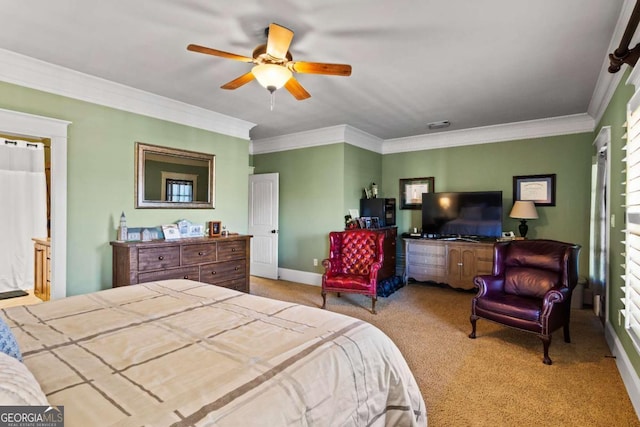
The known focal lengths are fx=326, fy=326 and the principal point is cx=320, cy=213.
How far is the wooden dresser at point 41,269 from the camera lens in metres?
4.12

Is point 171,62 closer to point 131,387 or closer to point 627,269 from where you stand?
point 131,387

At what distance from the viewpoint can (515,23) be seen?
2.28 m

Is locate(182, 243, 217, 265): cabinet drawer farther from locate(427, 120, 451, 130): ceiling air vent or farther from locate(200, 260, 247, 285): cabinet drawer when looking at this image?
locate(427, 120, 451, 130): ceiling air vent

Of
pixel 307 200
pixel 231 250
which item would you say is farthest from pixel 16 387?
pixel 307 200

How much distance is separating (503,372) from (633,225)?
1.40m

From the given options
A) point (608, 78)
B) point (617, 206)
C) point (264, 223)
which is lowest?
point (264, 223)

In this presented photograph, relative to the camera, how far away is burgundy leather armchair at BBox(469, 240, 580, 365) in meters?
2.84

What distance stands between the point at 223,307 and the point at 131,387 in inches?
32.2

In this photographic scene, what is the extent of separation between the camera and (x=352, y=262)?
15.1ft

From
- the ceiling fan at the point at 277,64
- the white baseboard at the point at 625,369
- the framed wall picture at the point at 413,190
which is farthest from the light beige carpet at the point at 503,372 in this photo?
the ceiling fan at the point at 277,64

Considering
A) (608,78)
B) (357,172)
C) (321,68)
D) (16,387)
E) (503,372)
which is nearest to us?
(16,387)

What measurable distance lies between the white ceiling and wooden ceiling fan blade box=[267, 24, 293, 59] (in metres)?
0.17

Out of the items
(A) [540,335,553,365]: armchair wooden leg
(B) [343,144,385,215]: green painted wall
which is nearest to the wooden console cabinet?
(B) [343,144,385,215]: green painted wall

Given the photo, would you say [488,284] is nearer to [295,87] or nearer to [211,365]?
[295,87]
